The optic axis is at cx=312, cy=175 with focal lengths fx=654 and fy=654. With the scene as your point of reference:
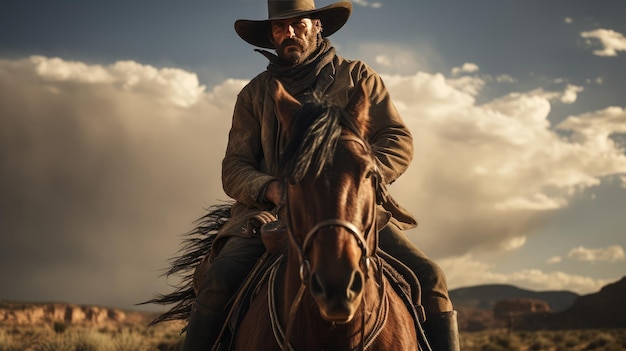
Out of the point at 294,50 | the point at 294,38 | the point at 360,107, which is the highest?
the point at 294,38

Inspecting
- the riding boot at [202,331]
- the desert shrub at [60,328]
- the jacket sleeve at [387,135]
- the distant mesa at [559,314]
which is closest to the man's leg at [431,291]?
the jacket sleeve at [387,135]

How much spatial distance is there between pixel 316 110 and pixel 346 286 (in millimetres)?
1021

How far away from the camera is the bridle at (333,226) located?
313 centimetres

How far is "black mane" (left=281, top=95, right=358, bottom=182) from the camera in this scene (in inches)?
128

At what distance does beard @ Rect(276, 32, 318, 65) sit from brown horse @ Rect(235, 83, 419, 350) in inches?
78.4

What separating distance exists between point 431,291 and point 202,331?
1.68 m

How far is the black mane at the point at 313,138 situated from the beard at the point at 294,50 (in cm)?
218

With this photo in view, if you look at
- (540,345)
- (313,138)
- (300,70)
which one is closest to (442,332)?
(313,138)

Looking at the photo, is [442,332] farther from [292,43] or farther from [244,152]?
[292,43]

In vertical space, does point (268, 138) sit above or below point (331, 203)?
above

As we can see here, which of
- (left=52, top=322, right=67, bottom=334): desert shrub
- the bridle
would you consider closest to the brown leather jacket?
the bridle

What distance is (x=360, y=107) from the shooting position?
151 inches

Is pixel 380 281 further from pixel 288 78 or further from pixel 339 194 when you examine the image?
pixel 288 78

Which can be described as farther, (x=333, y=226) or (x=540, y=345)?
(x=540, y=345)
